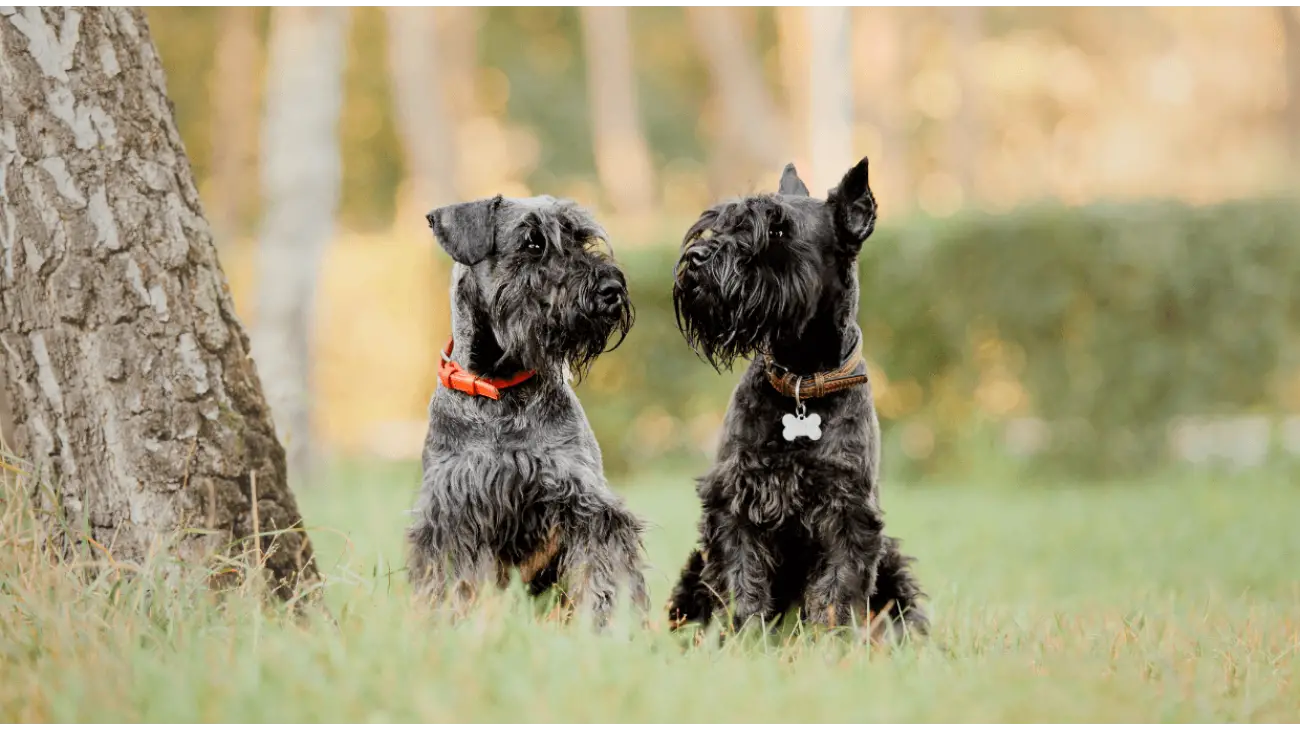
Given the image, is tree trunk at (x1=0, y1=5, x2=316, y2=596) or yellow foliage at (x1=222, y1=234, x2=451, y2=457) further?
yellow foliage at (x1=222, y1=234, x2=451, y2=457)

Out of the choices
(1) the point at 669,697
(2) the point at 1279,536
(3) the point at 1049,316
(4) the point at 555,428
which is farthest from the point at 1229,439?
(1) the point at 669,697

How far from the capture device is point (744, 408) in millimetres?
4508

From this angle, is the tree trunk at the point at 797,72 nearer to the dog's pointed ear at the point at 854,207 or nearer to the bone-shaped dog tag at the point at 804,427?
the dog's pointed ear at the point at 854,207

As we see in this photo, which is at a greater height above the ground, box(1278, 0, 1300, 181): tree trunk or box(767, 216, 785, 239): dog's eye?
box(1278, 0, 1300, 181): tree trunk

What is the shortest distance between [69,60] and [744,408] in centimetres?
276

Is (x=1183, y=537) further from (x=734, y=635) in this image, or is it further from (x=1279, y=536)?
(x=734, y=635)

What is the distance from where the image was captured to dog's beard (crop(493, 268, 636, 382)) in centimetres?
425

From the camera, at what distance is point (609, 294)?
4352 millimetres

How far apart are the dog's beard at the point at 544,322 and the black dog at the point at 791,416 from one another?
43cm

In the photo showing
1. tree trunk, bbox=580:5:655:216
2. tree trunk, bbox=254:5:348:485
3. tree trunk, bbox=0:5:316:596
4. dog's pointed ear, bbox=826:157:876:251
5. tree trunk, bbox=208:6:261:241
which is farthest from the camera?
tree trunk, bbox=580:5:655:216

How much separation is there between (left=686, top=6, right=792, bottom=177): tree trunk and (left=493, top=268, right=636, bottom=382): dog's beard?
910 inches

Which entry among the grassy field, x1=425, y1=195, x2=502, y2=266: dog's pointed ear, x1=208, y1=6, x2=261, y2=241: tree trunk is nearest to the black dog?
the grassy field

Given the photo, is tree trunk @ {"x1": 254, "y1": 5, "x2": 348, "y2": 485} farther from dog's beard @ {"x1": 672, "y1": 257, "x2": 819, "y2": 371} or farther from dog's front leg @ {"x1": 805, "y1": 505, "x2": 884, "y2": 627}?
dog's front leg @ {"x1": 805, "y1": 505, "x2": 884, "y2": 627}

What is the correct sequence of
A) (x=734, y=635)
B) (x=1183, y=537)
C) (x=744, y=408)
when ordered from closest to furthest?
(x=734, y=635) < (x=744, y=408) < (x=1183, y=537)
